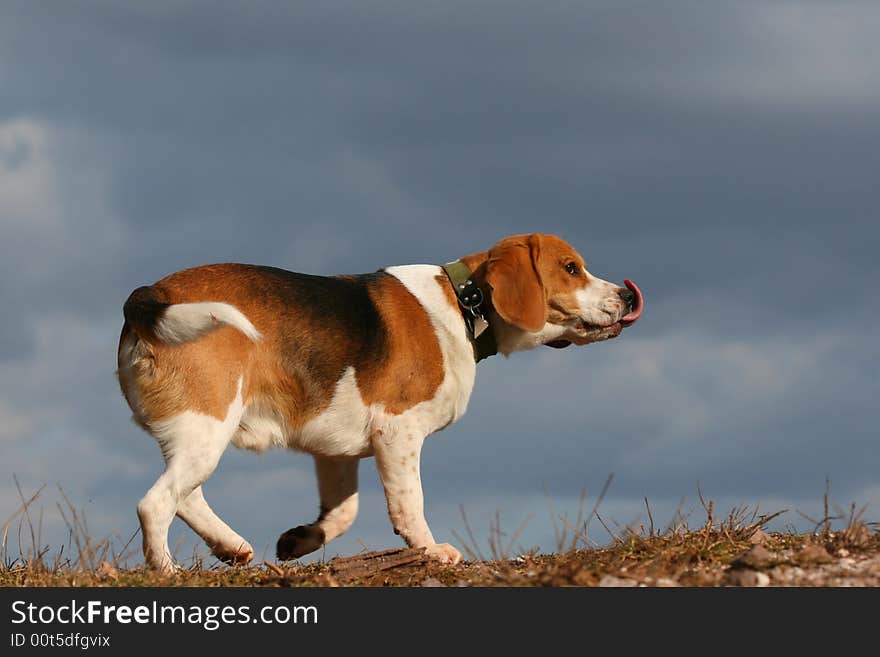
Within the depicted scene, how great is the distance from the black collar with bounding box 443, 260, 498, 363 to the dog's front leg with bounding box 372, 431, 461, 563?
3.34 ft

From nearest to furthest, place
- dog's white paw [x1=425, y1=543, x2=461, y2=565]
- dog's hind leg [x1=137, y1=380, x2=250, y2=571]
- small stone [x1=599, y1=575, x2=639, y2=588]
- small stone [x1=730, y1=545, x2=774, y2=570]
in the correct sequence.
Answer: small stone [x1=599, y1=575, x2=639, y2=588]
small stone [x1=730, y1=545, x2=774, y2=570]
dog's hind leg [x1=137, y1=380, x2=250, y2=571]
dog's white paw [x1=425, y1=543, x2=461, y2=565]

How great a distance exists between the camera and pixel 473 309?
842cm

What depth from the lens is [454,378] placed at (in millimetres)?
8242

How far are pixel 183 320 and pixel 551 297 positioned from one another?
3035 mm

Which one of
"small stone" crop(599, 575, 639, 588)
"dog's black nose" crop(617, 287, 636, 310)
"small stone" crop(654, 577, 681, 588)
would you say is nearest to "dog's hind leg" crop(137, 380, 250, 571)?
"small stone" crop(599, 575, 639, 588)

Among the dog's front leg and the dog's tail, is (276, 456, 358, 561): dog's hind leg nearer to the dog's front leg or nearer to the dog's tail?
the dog's front leg

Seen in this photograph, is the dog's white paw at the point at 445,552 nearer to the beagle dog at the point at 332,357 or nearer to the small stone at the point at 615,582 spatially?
the beagle dog at the point at 332,357

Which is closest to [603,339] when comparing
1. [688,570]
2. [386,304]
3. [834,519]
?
[386,304]

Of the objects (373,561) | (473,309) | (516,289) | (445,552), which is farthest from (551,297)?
(373,561)

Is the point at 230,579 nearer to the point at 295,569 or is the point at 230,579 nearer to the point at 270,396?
the point at 295,569

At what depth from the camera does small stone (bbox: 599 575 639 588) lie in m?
5.61

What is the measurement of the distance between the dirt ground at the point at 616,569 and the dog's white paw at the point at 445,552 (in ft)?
0.42

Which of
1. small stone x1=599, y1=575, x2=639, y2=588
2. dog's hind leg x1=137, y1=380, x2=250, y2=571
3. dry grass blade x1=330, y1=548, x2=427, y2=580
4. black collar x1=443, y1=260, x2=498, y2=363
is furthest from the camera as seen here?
black collar x1=443, y1=260, x2=498, y2=363

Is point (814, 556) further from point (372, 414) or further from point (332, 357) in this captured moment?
point (332, 357)
